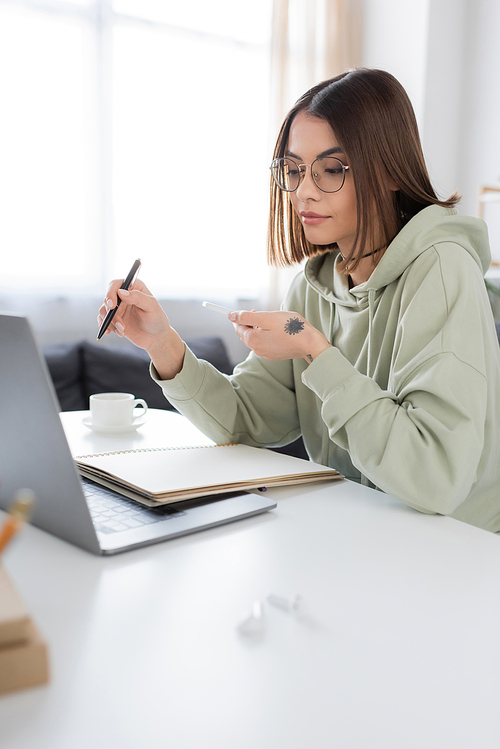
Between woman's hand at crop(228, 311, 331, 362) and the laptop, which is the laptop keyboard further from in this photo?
woman's hand at crop(228, 311, 331, 362)

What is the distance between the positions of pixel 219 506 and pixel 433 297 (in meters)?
0.43

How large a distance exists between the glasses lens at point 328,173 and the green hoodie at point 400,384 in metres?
0.15

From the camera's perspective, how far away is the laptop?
1.70 ft

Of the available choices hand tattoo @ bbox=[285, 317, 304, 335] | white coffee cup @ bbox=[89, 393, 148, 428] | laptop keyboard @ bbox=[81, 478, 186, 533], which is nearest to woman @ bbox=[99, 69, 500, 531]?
hand tattoo @ bbox=[285, 317, 304, 335]

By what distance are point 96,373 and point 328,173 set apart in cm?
154

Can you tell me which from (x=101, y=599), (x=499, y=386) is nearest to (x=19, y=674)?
(x=101, y=599)

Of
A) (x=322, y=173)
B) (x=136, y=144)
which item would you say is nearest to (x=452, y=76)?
(x=136, y=144)

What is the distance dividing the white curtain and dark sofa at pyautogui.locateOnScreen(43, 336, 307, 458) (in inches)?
35.8

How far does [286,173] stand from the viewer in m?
1.10

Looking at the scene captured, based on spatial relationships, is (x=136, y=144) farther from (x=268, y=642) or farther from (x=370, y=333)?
(x=268, y=642)

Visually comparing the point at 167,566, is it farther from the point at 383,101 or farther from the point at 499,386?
the point at 383,101

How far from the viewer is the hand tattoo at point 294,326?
2.97ft

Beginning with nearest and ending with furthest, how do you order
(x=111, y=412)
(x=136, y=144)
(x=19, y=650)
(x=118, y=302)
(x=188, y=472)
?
(x=19, y=650) → (x=188, y=472) → (x=118, y=302) → (x=111, y=412) → (x=136, y=144)

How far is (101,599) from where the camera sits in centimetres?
50
